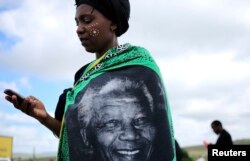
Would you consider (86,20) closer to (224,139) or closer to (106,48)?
(106,48)

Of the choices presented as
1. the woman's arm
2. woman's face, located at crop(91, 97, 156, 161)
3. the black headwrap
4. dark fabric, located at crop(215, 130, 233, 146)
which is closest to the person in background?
dark fabric, located at crop(215, 130, 233, 146)

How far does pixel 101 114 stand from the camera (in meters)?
2.32

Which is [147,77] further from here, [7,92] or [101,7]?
[7,92]

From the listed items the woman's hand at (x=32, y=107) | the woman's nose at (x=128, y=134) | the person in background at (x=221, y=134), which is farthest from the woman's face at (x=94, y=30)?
the person in background at (x=221, y=134)

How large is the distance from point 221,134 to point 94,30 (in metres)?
10.3

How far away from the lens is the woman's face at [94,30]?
2623mm

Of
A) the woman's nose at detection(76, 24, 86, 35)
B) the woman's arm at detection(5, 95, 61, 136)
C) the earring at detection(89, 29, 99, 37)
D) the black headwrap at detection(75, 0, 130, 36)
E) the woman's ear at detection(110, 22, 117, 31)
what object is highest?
the black headwrap at detection(75, 0, 130, 36)

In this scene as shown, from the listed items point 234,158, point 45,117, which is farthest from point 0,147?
point 45,117

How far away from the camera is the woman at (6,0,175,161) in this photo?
2.35 m

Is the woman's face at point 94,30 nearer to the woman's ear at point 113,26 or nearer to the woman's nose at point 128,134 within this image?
the woman's ear at point 113,26

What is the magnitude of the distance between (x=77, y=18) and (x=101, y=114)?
700mm

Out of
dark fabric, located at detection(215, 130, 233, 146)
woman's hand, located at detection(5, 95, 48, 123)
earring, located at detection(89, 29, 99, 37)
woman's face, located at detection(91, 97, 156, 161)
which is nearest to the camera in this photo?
woman's face, located at detection(91, 97, 156, 161)

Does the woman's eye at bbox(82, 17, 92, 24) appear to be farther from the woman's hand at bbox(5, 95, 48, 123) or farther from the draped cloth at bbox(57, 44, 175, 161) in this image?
the woman's hand at bbox(5, 95, 48, 123)

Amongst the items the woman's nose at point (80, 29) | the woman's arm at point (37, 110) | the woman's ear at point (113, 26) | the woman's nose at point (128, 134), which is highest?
the woman's ear at point (113, 26)
